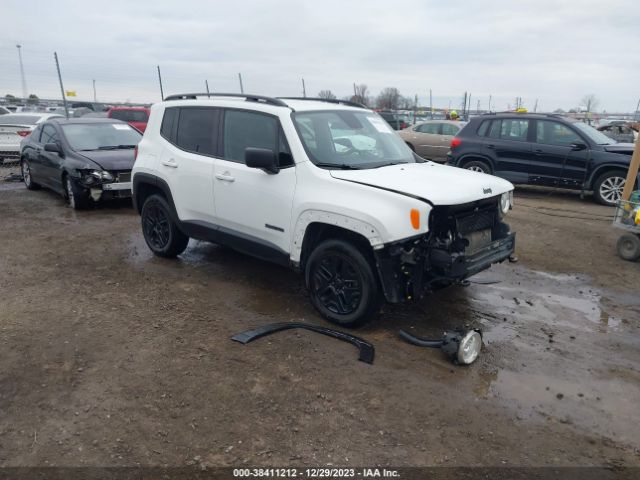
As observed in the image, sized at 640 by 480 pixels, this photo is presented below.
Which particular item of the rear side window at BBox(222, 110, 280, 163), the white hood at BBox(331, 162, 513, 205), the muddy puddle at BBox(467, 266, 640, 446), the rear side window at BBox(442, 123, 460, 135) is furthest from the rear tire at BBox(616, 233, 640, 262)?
the rear side window at BBox(442, 123, 460, 135)

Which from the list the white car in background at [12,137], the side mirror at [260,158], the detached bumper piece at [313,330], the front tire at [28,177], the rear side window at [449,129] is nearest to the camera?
the detached bumper piece at [313,330]

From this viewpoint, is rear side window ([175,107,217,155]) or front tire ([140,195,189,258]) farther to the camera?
front tire ([140,195,189,258])

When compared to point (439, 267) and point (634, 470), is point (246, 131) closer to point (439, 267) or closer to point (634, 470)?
point (439, 267)

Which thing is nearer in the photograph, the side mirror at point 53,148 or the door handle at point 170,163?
the door handle at point 170,163

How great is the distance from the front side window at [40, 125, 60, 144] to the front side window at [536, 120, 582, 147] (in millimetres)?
9576

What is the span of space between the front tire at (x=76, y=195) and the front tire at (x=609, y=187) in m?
9.72

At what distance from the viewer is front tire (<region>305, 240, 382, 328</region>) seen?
4227 mm

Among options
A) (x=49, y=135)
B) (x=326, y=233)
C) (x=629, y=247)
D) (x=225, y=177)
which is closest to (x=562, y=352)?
(x=326, y=233)

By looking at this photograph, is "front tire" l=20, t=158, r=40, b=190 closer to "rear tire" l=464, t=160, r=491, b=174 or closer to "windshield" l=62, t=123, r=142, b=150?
"windshield" l=62, t=123, r=142, b=150

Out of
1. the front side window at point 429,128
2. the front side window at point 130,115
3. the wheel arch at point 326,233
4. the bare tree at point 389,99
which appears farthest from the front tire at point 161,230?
the bare tree at point 389,99

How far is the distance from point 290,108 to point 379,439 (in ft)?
10.3

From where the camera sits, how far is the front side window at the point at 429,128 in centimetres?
1579

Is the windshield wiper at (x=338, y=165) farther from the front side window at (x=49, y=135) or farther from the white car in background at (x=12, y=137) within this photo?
the white car in background at (x=12, y=137)

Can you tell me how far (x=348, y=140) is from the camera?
498 cm
